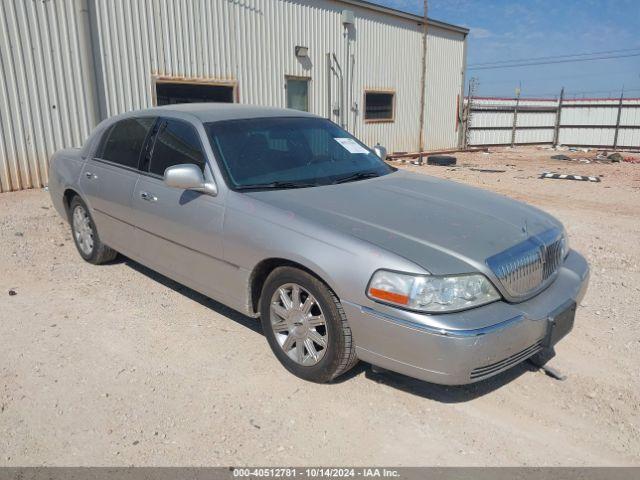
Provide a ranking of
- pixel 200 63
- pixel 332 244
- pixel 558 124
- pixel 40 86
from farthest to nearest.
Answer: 1. pixel 558 124
2. pixel 200 63
3. pixel 40 86
4. pixel 332 244

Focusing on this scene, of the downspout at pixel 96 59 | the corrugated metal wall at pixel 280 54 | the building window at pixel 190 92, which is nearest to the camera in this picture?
the downspout at pixel 96 59

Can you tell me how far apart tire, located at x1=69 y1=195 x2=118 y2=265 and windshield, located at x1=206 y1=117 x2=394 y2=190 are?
2.04 meters

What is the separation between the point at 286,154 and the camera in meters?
3.99

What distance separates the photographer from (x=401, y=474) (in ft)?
8.20

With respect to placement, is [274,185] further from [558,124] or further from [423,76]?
[558,124]

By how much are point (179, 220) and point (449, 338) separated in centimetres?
218

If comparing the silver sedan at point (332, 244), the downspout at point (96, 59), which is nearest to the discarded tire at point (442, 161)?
the downspout at point (96, 59)

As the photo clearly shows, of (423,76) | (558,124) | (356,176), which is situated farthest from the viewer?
(558,124)

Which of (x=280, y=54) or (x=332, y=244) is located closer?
(x=332, y=244)

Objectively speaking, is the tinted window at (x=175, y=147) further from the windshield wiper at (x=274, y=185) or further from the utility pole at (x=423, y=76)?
the utility pole at (x=423, y=76)

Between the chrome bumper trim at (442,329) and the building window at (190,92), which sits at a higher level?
the building window at (190,92)

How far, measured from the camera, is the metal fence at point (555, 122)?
22750mm

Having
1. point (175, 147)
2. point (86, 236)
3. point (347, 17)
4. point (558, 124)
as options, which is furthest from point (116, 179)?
point (558, 124)

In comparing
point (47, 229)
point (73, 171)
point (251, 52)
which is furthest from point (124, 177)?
point (251, 52)
